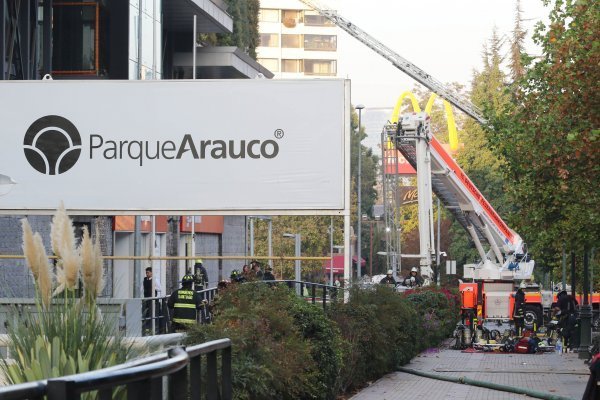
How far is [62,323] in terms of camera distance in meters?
7.46

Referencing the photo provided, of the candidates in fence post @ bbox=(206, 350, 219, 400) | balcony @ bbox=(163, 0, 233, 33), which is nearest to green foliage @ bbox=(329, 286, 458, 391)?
fence post @ bbox=(206, 350, 219, 400)

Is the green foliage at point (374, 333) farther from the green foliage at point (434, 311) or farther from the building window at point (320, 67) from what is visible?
the building window at point (320, 67)

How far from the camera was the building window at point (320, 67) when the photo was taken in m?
143

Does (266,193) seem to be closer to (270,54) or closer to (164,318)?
(164,318)

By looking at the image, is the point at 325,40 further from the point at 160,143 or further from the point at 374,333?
the point at 374,333

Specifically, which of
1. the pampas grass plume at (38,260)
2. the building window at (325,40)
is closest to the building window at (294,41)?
the building window at (325,40)

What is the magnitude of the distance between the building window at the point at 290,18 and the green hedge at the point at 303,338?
118865 mm

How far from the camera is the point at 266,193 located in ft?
67.1

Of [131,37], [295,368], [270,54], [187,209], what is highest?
[270,54]

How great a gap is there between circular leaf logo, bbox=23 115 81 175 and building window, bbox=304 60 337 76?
400ft

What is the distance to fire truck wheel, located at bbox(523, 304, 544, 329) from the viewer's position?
130 feet

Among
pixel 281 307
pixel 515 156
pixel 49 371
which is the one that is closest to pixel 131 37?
pixel 515 156

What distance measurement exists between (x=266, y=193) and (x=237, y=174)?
642mm

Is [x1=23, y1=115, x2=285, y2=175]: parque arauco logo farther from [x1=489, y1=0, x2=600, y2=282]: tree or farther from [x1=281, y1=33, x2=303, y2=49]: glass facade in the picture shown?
[x1=281, y1=33, x2=303, y2=49]: glass facade
